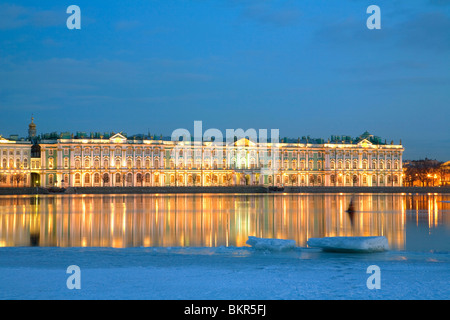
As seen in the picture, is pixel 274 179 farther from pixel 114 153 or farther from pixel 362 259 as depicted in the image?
pixel 362 259

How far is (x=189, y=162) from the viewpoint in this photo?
255 ft

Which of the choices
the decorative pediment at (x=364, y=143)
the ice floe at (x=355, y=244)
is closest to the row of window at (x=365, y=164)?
the decorative pediment at (x=364, y=143)

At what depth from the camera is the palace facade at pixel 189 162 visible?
7356 centimetres

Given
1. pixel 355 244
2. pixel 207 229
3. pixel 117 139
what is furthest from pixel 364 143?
pixel 355 244

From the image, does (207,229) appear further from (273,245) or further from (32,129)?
(32,129)

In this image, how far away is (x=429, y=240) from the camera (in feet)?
51.8

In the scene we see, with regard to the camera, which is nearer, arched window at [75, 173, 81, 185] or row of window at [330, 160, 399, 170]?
arched window at [75, 173, 81, 185]

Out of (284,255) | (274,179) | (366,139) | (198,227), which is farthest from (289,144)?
(284,255)

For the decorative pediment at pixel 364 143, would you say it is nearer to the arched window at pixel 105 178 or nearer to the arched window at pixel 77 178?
the arched window at pixel 105 178

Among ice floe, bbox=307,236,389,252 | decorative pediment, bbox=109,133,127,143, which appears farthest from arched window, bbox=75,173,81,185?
ice floe, bbox=307,236,389,252

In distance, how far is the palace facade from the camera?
241 feet

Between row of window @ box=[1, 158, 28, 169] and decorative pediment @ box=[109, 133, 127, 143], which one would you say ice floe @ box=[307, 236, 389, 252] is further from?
row of window @ box=[1, 158, 28, 169]
